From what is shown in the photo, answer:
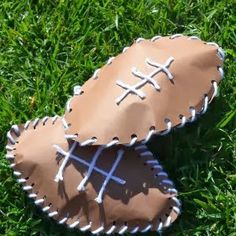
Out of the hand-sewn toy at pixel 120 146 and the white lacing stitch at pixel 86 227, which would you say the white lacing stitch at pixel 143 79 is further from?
the white lacing stitch at pixel 86 227

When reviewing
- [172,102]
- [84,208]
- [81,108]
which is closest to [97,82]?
[81,108]

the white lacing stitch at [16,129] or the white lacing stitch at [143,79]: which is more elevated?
the white lacing stitch at [143,79]

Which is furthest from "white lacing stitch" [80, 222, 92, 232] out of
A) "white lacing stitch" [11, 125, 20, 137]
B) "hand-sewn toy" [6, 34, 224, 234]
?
"white lacing stitch" [11, 125, 20, 137]

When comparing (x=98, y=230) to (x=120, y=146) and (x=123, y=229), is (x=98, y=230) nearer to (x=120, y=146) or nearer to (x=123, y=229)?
(x=123, y=229)

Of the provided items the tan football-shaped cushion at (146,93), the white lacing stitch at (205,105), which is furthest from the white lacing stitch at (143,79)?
the white lacing stitch at (205,105)

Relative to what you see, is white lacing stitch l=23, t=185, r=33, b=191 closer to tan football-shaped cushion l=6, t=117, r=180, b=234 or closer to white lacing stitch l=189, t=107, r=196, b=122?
tan football-shaped cushion l=6, t=117, r=180, b=234

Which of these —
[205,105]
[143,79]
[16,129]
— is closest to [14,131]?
[16,129]

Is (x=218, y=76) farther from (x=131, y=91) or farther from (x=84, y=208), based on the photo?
(x=84, y=208)
